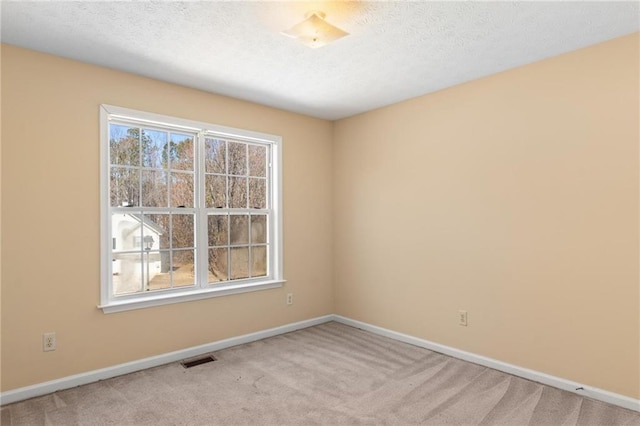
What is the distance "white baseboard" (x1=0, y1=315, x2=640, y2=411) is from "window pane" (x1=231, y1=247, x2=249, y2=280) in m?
0.62

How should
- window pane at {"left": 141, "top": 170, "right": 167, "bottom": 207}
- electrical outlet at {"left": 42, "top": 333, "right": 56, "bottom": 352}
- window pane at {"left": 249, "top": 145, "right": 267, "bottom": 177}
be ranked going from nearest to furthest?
electrical outlet at {"left": 42, "top": 333, "right": 56, "bottom": 352}, window pane at {"left": 141, "top": 170, "right": 167, "bottom": 207}, window pane at {"left": 249, "top": 145, "right": 267, "bottom": 177}

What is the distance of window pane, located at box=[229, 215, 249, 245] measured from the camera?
399 centimetres

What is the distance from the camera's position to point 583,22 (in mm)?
2400

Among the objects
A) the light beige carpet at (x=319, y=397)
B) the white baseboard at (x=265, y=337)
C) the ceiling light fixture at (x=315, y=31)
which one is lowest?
the light beige carpet at (x=319, y=397)

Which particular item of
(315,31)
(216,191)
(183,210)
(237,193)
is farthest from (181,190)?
(315,31)

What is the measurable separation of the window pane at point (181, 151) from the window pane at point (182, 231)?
471 millimetres

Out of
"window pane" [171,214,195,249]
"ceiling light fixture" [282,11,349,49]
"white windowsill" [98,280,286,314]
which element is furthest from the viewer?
"window pane" [171,214,195,249]

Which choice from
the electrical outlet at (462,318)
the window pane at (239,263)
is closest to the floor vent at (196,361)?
the window pane at (239,263)

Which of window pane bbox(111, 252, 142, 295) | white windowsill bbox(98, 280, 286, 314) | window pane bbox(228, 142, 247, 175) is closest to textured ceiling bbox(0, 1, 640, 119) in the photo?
window pane bbox(228, 142, 247, 175)

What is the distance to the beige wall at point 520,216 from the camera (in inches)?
103

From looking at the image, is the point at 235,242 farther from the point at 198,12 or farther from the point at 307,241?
the point at 198,12

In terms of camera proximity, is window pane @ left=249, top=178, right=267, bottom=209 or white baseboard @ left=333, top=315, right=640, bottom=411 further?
window pane @ left=249, top=178, right=267, bottom=209

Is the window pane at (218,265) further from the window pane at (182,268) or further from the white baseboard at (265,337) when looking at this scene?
the white baseboard at (265,337)

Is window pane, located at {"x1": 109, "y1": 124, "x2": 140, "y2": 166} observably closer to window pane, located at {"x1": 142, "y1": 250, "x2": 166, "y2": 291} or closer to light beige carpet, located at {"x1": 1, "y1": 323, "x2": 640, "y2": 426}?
window pane, located at {"x1": 142, "y1": 250, "x2": 166, "y2": 291}
